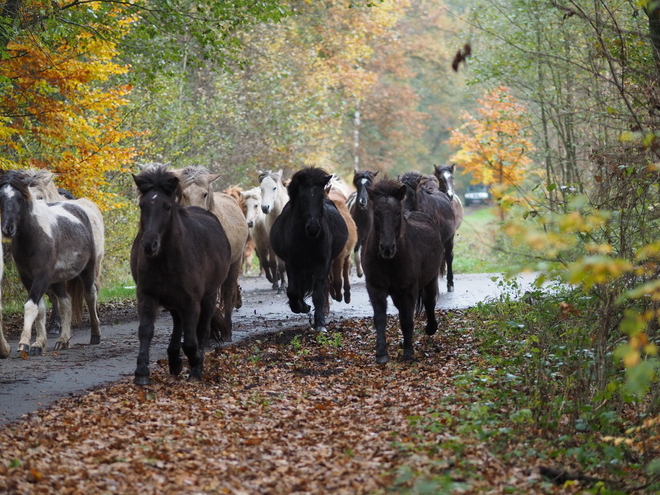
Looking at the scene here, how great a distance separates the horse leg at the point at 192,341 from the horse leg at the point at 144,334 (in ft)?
1.20

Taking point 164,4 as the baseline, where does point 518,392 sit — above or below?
below

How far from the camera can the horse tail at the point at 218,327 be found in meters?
11.7

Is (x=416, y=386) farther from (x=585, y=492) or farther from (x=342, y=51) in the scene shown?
(x=342, y=51)

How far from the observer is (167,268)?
940cm

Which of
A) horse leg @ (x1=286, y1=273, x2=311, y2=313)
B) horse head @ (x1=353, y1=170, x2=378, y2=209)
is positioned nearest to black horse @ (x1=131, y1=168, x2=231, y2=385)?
horse leg @ (x1=286, y1=273, x2=311, y2=313)

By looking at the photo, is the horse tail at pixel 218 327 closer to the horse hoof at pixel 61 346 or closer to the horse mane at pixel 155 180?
the horse hoof at pixel 61 346

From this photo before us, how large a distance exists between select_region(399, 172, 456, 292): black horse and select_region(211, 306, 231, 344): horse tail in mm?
3813

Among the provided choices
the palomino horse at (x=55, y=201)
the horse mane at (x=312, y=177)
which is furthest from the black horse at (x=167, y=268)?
the palomino horse at (x=55, y=201)

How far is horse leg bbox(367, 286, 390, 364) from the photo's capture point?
36.1 ft

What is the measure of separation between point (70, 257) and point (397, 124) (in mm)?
46726

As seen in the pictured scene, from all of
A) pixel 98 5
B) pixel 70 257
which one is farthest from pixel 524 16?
pixel 70 257

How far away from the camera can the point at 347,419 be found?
26.7ft

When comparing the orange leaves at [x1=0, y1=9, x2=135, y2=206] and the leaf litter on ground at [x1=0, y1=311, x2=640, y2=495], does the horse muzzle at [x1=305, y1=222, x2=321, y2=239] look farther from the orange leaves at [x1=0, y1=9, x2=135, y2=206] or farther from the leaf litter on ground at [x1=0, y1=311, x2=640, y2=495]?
the orange leaves at [x1=0, y1=9, x2=135, y2=206]

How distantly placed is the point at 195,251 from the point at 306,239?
4085 millimetres
